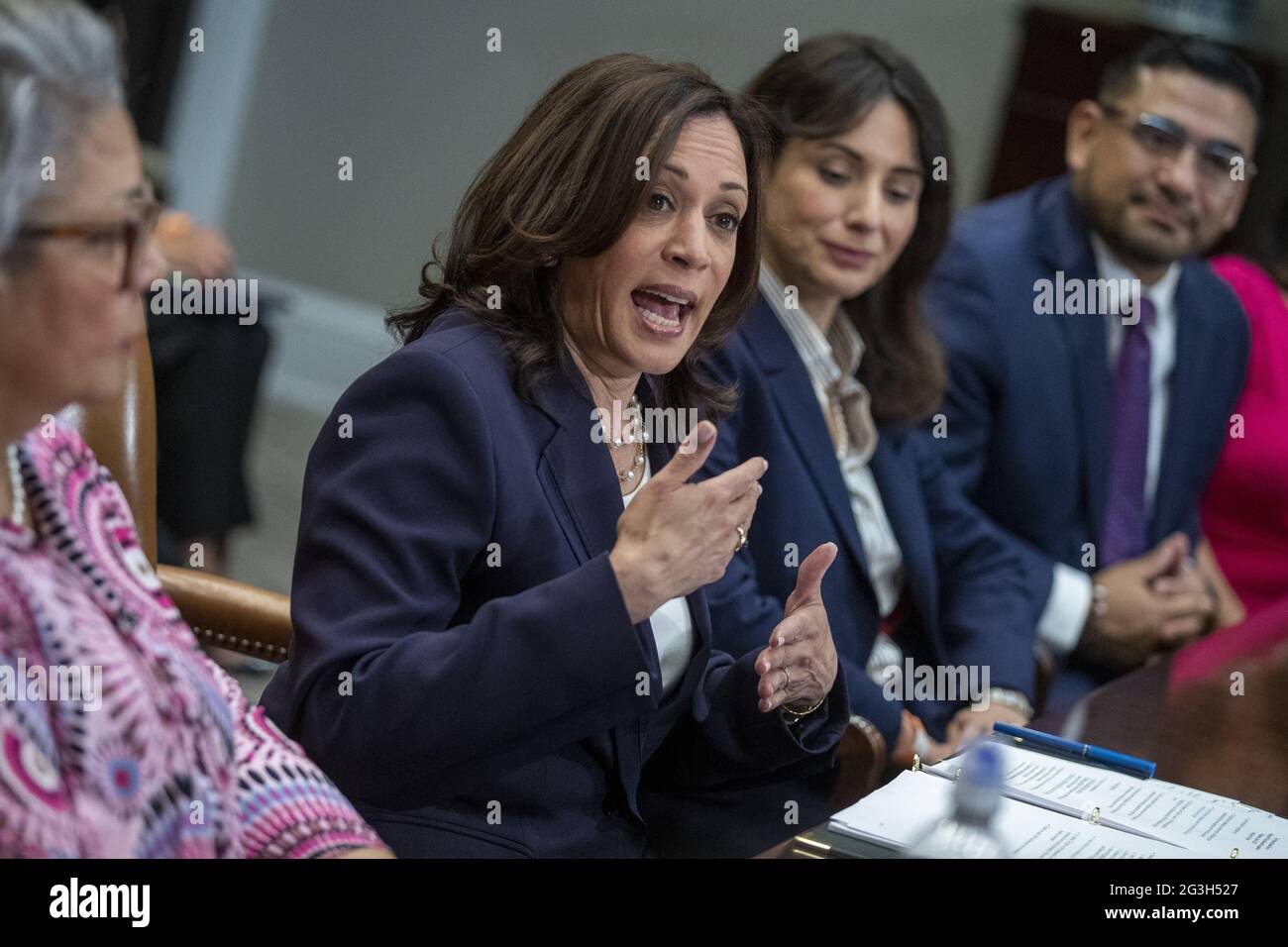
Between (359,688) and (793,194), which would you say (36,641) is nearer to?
(359,688)

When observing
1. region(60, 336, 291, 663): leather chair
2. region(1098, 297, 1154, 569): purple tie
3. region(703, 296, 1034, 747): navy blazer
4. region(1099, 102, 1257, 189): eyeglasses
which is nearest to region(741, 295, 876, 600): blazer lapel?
region(703, 296, 1034, 747): navy blazer

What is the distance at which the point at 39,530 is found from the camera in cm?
100

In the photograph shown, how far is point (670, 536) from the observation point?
128 cm

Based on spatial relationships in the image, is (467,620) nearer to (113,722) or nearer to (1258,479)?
(113,722)

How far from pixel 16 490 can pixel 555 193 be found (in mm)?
679

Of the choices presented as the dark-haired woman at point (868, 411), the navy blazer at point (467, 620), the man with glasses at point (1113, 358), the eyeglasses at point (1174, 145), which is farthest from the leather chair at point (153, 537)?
the eyeglasses at point (1174, 145)

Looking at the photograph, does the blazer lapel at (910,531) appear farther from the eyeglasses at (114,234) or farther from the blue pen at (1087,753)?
the eyeglasses at (114,234)

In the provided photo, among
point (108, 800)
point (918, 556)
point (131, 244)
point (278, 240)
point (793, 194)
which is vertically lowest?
point (108, 800)

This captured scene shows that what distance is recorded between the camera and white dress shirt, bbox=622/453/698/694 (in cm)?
157

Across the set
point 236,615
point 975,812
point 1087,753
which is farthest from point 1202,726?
point 236,615
